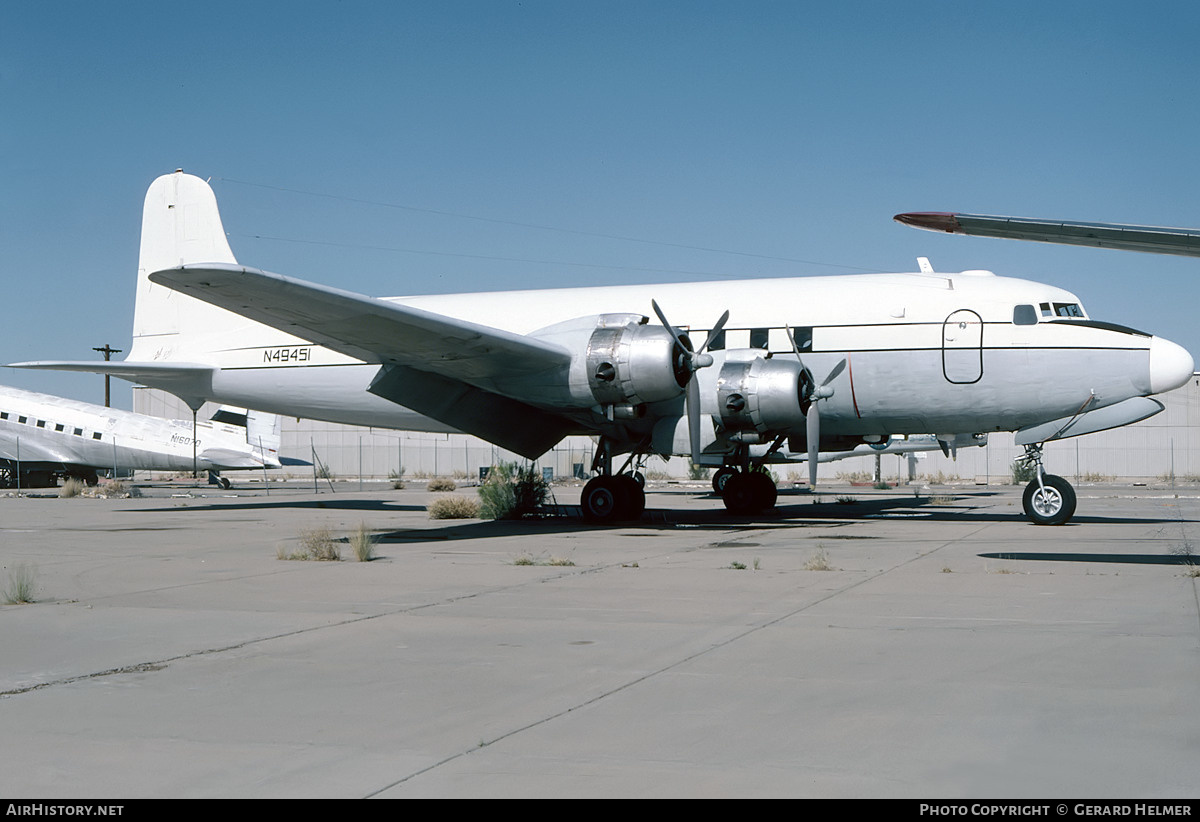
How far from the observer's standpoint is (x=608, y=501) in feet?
59.0

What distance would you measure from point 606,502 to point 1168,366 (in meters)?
9.24

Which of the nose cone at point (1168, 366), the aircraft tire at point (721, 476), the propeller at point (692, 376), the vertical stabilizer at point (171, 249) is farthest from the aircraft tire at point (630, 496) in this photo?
the vertical stabilizer at point (171, 249)

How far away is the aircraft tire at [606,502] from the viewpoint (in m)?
18.0

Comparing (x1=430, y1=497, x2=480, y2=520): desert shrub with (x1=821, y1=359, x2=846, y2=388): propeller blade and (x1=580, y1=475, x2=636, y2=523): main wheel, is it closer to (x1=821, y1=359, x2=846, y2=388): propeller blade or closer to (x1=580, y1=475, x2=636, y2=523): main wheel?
(x1=580, y1=475, x2=636, y2=523): main wheel

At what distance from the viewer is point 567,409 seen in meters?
17.2

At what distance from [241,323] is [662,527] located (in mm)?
10567

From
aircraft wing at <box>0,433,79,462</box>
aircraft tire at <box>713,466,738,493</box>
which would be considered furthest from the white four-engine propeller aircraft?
aircraft wing at <box>0,433,79,462</box>

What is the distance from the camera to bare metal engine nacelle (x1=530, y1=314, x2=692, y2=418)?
15.9 meters

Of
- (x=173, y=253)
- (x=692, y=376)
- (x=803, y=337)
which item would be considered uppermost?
(x=173, y=253)

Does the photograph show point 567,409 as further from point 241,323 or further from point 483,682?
point 483,682

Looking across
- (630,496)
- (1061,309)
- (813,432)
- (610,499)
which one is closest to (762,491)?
(630,496)

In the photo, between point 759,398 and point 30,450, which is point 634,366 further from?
point 30,450

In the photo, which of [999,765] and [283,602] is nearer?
[999,765]
